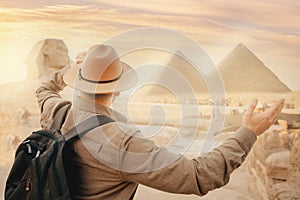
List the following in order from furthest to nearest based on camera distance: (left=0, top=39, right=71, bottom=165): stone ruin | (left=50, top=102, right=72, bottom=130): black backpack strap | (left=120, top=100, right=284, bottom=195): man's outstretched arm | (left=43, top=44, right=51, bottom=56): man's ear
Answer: (left=43, top=44, right=51, bottom=56): man's ear
(left=0, top=39, right=71, bottom=165): stone ruin
(left=50, top=102, right=72, bottom=130): black backpack strap
(left=120, top=100, right=284, bottom=195): man's outstretched arm

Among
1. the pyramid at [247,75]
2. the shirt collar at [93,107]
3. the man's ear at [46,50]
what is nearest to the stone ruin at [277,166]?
the pyramid at [247,75]

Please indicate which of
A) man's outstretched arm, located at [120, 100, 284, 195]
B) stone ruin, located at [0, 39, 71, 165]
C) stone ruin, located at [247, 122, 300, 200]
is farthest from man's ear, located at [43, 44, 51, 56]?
man's outstretched arm, located at [120, 100, 284, 195]

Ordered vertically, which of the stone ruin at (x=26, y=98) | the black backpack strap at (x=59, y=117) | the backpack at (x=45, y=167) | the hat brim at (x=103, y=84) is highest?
the hat brim at (x=103, y=84)

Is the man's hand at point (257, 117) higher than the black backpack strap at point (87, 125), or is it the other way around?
the man's hand at point (257, 117)

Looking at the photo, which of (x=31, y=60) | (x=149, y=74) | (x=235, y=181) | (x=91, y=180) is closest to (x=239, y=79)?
(x=235, y=181)

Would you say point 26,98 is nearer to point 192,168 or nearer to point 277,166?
point 277,166

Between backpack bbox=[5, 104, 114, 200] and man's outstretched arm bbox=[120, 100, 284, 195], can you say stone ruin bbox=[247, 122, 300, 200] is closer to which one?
man's outstretched arm bbox=[120, 100, 284, 195]

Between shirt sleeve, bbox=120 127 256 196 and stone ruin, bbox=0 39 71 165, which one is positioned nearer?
shirt sleeve, bbox=120 127 256 196

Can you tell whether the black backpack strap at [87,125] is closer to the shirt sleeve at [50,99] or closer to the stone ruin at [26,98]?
the shirt sleeve at [50,99]
